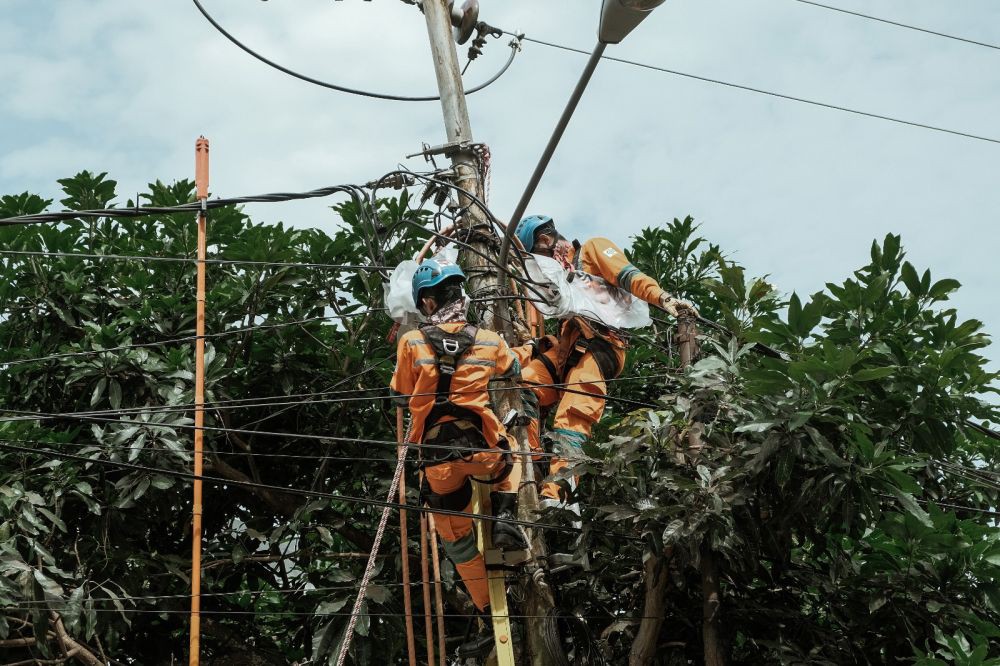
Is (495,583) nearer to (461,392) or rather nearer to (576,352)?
(461,392)

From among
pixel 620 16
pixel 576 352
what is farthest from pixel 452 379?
pixel 620 16

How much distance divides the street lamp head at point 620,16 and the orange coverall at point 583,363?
2.39 meters

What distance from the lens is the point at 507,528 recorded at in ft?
24.6

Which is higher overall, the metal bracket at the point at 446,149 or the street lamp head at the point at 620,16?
the metal bracket at the point at 446,149

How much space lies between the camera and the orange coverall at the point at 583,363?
823 centimetres

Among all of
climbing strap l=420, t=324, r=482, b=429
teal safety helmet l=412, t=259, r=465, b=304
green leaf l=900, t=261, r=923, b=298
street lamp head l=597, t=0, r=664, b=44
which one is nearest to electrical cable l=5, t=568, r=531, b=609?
climbing strap l=420, t=324, r=482, b=429

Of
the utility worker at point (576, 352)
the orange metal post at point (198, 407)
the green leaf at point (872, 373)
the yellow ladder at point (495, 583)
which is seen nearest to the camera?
the green leaf at point (872, 373)

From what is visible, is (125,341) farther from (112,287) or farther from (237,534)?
(237,534)

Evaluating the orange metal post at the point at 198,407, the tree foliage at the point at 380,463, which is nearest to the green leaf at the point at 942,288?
the tree foliage at the point at 380,463

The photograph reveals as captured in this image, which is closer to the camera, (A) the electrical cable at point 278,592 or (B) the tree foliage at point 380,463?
(B) the tree foliage at point 380,463

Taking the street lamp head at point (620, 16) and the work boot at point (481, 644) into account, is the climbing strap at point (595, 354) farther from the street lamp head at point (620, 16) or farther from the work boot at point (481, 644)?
the street lamp head at point (620, 16)

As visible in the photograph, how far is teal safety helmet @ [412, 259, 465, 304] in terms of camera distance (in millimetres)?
7781

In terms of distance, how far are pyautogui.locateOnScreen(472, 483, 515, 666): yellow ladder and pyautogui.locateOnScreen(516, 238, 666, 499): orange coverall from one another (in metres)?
0.50

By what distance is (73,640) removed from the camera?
8.98 meters
